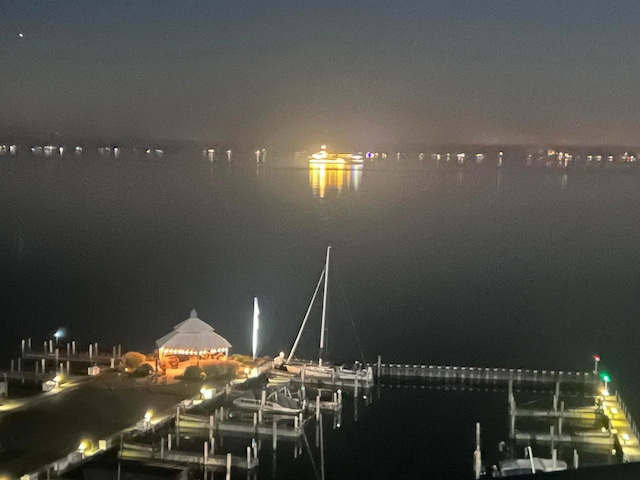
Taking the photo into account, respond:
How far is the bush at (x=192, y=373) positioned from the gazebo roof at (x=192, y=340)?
1.23 m

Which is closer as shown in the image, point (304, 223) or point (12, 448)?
point (12, 448)

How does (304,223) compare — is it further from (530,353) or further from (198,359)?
(198,359)

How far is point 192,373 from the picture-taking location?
1978cm

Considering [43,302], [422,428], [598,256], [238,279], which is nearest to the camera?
[422,428]

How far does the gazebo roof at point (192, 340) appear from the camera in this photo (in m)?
21.1

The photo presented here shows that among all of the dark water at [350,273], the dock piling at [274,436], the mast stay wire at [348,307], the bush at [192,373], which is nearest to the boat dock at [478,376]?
the mast stay wire at [348,307]

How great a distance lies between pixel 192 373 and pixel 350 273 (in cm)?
2627

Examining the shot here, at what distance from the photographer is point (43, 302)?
3622 cm

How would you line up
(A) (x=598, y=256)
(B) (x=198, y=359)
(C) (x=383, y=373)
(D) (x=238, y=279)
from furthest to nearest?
(A) (x=598, y=256) → (D) (x=238, y=279) → (C) (x=383, y=373) → (B) (x=198, y=359)

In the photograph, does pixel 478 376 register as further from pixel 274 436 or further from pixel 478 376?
pixel 274 436

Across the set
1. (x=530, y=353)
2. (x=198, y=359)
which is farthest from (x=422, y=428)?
(x=530, y=353)

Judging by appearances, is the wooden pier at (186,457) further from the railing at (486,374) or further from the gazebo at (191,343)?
the railing at (486,374)

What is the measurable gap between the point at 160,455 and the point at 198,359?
21.2 feet

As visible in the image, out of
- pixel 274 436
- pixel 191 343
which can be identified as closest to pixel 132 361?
pixel 191 343
